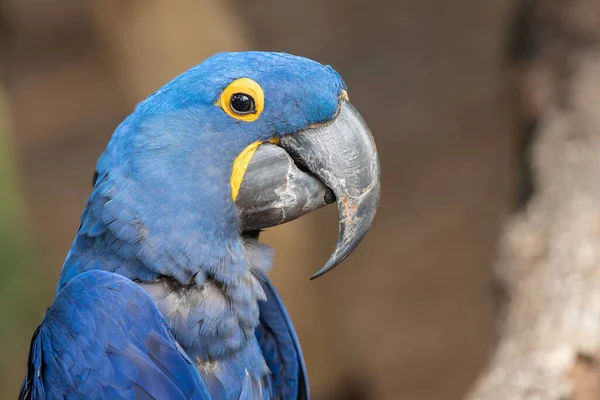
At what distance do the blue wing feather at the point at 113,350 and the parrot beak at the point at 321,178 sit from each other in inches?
14.3

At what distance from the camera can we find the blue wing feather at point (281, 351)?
7.04 ft

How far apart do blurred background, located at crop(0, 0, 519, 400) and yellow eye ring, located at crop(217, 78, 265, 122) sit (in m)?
2.33

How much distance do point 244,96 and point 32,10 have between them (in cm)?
508

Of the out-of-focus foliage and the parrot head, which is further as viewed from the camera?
the out-of-focus foliage

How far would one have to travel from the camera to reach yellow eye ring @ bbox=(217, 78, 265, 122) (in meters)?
1.68

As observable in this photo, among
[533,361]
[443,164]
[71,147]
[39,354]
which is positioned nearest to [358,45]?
[443,164]

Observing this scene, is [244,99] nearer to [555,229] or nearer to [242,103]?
[242,103]

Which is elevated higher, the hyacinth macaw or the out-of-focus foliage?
the hyacinth macaw

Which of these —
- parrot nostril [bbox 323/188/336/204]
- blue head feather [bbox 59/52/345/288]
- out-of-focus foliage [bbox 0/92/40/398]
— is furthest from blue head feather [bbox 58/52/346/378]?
out-of-focus foliage [bbox 0/92/40/398]

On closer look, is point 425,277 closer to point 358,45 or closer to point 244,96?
point 358,45

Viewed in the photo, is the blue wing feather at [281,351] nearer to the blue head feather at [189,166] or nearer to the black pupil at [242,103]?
the blue head feather at [189,166]

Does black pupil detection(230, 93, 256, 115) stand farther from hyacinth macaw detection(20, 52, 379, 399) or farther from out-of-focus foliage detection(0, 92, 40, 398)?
out-of-focus foliage detection(0, 92, 40, 398)

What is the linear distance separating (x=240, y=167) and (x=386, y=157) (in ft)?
13.9

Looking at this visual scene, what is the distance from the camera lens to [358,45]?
6.20m
